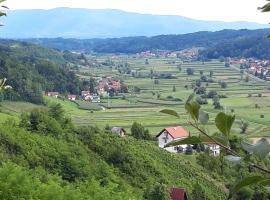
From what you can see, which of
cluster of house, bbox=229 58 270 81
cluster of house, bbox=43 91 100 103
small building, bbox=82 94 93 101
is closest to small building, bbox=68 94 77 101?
cluster of house, bbox=43 91 100 103

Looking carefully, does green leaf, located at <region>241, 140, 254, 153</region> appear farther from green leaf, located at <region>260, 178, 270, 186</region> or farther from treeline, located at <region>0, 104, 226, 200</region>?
treeline, located at <region>0, 104, 226, 200</region>

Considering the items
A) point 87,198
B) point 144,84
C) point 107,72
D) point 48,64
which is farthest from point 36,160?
point 107,72

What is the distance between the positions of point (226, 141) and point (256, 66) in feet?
317

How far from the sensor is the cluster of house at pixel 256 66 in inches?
3322

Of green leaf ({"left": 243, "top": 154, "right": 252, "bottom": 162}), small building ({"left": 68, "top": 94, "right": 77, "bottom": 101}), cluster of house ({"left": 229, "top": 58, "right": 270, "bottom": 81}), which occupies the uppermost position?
green leaf ({"left": 243, "top": 154, "right": 252, "bottom": 162})

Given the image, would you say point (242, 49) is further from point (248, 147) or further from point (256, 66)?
point (248, 147)

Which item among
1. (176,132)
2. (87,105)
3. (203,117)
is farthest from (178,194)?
(87,105)

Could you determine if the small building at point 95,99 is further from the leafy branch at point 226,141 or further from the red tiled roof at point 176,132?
the leafy branch at point 226,141

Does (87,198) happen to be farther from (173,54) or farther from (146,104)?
(173,54)

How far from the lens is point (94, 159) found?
1069 inches

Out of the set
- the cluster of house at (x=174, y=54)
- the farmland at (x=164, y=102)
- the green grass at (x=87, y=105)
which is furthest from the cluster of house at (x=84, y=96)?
the cluster of house at (x=174, y=54)

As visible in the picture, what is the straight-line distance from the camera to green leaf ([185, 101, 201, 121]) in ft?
3.88

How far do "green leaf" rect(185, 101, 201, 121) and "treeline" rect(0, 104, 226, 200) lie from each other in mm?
18170

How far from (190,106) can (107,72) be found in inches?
3608
